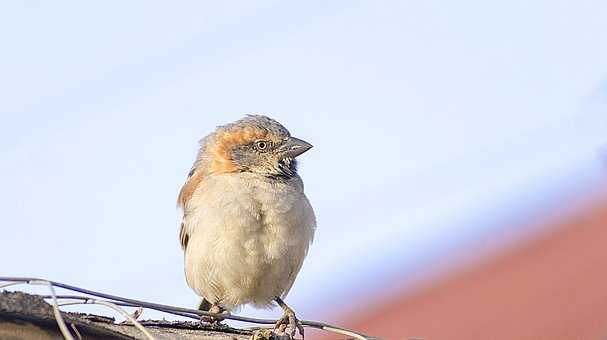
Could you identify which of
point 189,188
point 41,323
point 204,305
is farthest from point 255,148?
point 41,323

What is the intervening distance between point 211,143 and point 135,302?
3.59m

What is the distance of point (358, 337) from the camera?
517 centimetres

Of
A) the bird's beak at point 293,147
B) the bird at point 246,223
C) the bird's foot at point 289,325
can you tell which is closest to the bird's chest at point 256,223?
the bird at point 246,223

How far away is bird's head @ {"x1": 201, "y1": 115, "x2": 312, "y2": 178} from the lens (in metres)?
7.93

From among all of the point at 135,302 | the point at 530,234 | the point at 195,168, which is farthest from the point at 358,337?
the point at 530,234

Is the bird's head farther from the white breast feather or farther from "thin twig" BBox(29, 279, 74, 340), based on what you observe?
"thin twig" BBox(29, 279, 74, 340)

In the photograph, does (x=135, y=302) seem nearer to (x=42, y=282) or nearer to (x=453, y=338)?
(x=42, y=282)

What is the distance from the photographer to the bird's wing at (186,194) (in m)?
7.88

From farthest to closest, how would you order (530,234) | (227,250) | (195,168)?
(530,234)
(195,168)
(227,250)

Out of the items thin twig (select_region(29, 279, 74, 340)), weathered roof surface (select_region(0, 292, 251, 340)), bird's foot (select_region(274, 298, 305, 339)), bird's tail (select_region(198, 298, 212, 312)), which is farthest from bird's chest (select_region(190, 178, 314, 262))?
thin twig (select_region(29, 279, 74, 340))

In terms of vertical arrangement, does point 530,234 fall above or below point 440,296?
above

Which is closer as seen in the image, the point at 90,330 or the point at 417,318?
the point at 90,330

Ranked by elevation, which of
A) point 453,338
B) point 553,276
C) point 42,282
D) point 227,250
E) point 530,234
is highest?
point 530,234

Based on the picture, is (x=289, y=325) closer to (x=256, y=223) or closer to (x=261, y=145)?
(x=256, y=223)
